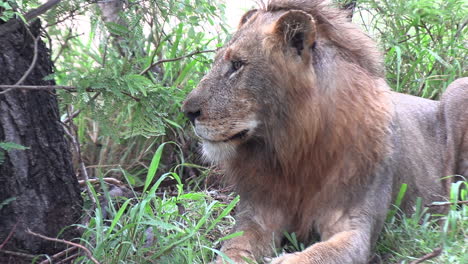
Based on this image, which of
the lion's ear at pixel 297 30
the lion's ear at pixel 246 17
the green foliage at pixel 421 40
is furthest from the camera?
the green foliage at pixel 421 40

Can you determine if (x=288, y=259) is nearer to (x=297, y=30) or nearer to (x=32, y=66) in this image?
(x=297, y=30)

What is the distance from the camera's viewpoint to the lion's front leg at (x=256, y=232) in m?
3.30

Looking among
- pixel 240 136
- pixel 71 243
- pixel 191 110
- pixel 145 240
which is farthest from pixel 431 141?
pixel 71 243

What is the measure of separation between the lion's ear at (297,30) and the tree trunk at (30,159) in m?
1.12

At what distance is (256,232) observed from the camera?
341 centimetres

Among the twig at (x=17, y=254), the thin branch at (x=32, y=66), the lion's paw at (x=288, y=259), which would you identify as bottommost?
the lion's paw at (x=288, y=259)

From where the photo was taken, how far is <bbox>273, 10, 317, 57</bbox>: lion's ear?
3165 mm

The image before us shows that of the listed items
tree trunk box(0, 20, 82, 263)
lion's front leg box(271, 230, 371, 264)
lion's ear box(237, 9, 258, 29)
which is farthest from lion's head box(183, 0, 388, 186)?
tree trunk box(0, 20, 82, 263)

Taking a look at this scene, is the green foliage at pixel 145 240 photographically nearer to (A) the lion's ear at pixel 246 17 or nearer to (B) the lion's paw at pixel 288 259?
(B) the lion's paw at pixel 288 259

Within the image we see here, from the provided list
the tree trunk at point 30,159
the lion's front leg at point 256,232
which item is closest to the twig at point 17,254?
the tree trunk at point 30,159

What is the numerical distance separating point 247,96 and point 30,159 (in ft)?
3.46

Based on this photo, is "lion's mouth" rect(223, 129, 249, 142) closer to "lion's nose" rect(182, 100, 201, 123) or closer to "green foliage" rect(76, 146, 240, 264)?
"lion's nose" rect(182, 100, 201, 123)

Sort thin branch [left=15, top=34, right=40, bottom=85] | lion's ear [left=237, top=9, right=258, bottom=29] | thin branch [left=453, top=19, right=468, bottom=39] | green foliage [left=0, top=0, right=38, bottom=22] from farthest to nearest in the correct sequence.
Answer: thin branch [left=453, top=19, right=468, bottom=39]
lion's ear [left=237, top=9, right=258, bottom=29]
thin branch [left=15, top=34, right=40, bottom=85]
green foliage [left=0, top=0, right=38, bottom=22]

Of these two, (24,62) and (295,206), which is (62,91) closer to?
(24,62)
